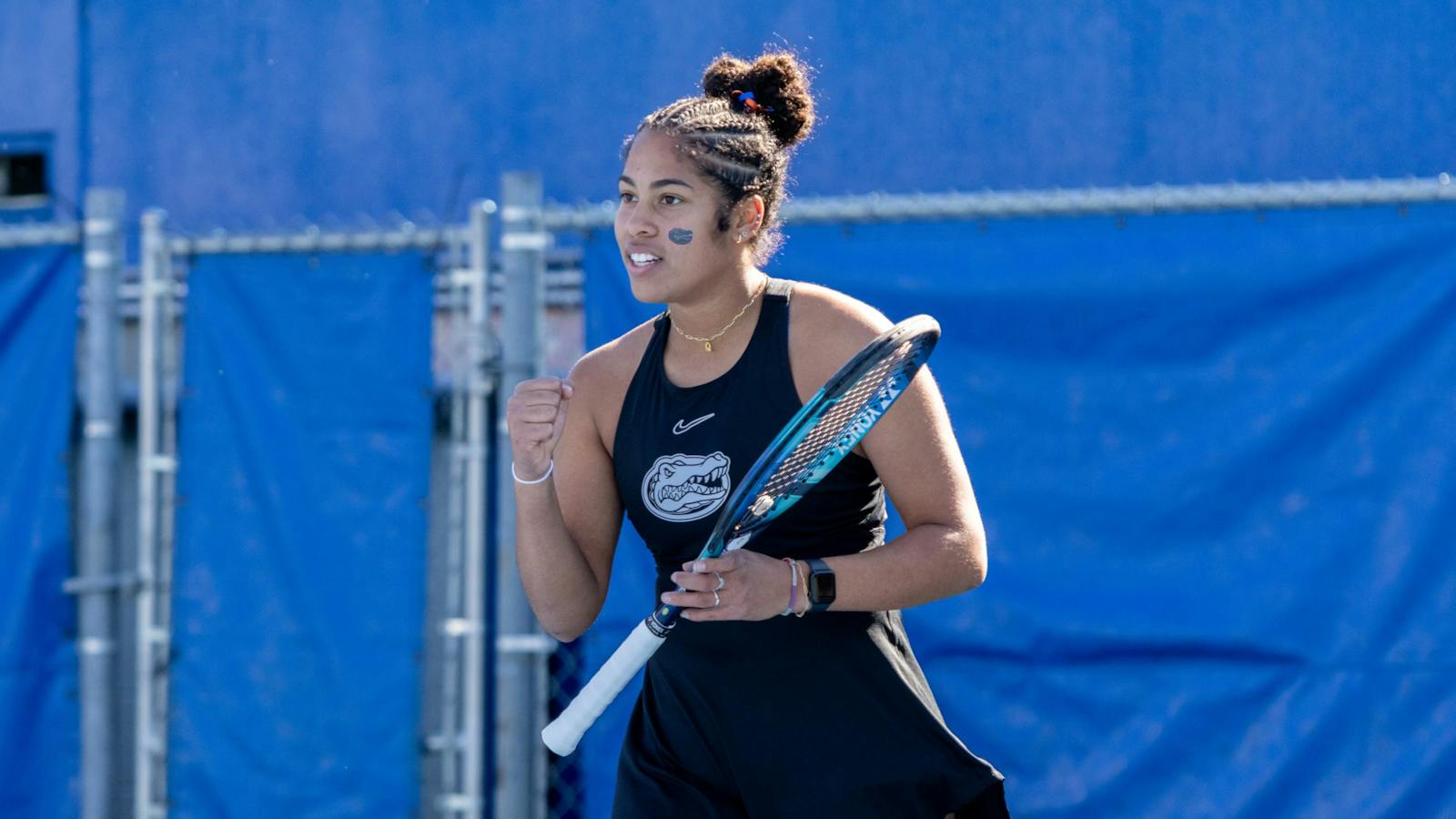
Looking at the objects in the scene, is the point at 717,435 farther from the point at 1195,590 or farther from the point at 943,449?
the point at 1195,590

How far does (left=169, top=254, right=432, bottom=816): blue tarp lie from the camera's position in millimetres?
5230

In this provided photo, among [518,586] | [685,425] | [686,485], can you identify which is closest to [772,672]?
[686,485]

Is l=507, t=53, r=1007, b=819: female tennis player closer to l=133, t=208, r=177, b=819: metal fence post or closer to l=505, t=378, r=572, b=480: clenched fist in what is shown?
l=505, t=378, r=572, b=480: clenched fist

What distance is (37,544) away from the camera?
18.5ft

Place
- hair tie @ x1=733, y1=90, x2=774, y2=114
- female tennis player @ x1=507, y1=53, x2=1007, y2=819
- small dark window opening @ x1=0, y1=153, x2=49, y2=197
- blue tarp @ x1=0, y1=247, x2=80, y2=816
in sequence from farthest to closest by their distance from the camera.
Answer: small dark window opening @ x1=0, y1=153, x2=49, y2=197 < blue tarp @ x1=0, y1=247, x2=80, y2=816 < hair tie @ x1=733, y1=90, x2=774, y2=114 < female tennis player @ x1=507, y1=53, x2=1007, y2=819

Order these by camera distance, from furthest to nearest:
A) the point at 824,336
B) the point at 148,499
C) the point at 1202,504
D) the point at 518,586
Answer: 1. the point at 148,499
2. the point at 518,586
3. the point at 1202,504
4. the point at 824,336

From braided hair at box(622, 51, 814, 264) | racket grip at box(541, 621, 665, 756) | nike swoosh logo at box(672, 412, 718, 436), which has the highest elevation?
braided hair at box(622, 51, 814, 264)

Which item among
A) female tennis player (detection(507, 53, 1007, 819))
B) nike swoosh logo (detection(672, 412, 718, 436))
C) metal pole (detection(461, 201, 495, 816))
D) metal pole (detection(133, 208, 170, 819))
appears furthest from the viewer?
metal pole (detection(133, 208, 170, 819))

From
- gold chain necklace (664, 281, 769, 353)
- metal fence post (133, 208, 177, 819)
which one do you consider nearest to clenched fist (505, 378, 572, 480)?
gold chain necklace (664, 281, 769, 353)

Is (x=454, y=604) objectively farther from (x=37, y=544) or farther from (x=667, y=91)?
(x=667, y=91)

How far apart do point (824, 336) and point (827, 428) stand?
186 millimetres

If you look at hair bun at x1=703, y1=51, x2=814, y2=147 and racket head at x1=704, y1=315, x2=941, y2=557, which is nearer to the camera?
racket head at x1=704, y1=315, x2=941, y2=557

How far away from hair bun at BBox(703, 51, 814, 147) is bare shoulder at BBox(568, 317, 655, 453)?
466 mm

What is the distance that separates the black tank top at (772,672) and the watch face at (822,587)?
19cm
